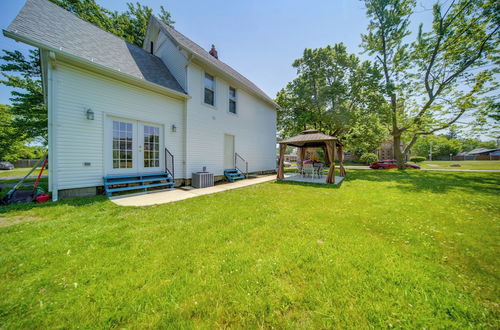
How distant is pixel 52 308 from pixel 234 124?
941 centimetres

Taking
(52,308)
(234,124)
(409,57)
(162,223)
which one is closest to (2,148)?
(234,124)

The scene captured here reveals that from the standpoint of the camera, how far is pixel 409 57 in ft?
45.3

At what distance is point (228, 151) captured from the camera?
10.0m

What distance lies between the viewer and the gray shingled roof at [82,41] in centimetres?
470

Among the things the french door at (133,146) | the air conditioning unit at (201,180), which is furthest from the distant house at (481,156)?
the french door at (133,146)

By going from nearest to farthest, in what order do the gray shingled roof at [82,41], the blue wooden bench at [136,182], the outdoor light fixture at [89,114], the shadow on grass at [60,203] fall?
the shadow on grass at [60,203]
the gray shingled roof at [82,41]
the outdoor light fixture at [89,114]
the blue wooden bench at [136,182]

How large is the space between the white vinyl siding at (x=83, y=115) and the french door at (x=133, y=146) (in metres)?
0.22

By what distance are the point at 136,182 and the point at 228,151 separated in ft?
16.7

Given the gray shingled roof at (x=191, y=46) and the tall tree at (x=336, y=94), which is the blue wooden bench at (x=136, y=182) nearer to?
the gray shingled roof at (x=191, y=46)

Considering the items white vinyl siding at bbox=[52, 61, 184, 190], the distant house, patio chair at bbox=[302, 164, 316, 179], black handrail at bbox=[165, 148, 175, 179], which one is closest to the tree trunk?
patio chair at bbox=[302, 164, 316, 179]

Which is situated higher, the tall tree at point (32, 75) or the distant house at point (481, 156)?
the tall tree at point (32, 75)

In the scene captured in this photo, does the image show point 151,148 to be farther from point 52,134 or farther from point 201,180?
point 52,134

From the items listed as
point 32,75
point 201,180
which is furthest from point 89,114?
point 32,75

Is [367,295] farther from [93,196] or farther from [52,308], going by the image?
[93,196]
